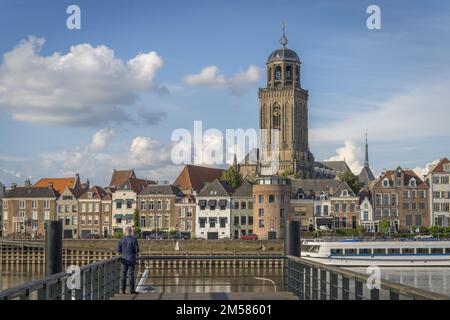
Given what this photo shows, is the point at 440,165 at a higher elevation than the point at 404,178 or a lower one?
higher

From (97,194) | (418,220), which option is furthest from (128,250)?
(97,194)

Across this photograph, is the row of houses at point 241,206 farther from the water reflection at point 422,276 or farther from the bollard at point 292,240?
the bollard at point 292,240

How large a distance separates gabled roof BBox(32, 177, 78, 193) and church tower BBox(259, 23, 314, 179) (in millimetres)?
39935

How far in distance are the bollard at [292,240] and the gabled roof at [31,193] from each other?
92926 mm

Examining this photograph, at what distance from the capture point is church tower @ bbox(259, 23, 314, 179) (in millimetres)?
147000

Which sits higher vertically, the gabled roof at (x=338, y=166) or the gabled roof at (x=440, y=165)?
the gabled roof at (x=338, y=166)

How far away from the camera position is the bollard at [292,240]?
681 inches

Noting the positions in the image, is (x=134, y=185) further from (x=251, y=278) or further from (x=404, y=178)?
(x=251, y=278)

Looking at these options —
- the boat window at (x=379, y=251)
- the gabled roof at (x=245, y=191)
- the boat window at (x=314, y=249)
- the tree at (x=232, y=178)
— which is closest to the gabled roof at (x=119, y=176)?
the tree at (x=232, y=178)

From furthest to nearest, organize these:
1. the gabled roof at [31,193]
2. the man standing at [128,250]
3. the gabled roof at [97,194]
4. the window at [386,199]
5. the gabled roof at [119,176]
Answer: the gabled roof at [119,176], the gabled roof at [31,193], the gabled roof at [97,194], the window at [386,199], the man standing at [128,250]

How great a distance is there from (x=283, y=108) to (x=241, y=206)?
5341cm

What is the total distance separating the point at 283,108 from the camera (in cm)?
14862

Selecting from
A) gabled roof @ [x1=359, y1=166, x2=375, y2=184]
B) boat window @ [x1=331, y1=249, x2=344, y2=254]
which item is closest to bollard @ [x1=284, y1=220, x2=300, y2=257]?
boat window @ [x1=331, y1=249, x2=344, y2=254]
